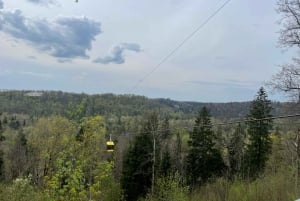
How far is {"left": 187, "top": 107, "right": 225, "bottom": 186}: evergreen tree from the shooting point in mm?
46094

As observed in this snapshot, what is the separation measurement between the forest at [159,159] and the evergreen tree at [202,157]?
108 millimetres

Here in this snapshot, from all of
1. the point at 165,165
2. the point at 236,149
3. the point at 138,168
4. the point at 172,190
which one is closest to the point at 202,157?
the point at 165,165

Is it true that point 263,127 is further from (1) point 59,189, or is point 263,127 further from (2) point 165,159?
(1) point 59,189

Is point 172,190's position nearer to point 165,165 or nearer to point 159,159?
point 159,159

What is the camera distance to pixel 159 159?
145 ft

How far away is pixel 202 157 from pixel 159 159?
16.8ft

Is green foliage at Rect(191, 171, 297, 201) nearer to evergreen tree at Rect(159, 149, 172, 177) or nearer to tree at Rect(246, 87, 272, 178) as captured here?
evergreen tree at Rect(159, 149, 172, 177)

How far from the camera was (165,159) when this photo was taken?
45.3 m

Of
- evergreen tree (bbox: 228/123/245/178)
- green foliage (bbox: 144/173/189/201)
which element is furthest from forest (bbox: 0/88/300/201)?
evergreen tree (bbox: 228/123/245/178)

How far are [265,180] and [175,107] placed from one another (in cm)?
14741

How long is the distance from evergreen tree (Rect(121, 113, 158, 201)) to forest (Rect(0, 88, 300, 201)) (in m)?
0.10

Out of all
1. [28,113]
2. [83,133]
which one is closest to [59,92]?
[28,113]

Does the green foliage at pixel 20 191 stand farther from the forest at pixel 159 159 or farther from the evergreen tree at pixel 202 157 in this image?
the evergreen tree at pixel 202 157

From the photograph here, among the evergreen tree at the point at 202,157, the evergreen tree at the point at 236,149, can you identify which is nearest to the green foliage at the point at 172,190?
the evergreen tree at the point at 202,157
